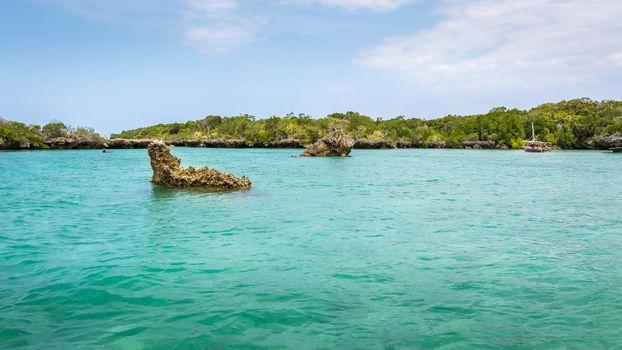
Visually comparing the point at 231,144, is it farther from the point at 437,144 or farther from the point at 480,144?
the point at 480,144

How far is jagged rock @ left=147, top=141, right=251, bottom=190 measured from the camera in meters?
21.3

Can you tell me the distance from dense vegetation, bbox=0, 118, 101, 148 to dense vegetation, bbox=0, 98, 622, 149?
0.68ft

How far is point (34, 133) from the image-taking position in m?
92.1

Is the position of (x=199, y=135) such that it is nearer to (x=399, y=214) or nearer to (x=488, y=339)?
(x=399, y=214)

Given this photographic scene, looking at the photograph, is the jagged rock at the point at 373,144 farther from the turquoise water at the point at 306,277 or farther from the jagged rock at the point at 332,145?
the turquoise water at the point at 306,277

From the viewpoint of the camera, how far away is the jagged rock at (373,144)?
123 m

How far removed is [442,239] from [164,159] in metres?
15.3

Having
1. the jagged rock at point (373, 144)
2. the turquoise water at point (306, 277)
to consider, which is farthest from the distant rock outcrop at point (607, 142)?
the turquoise water at point (306, 277)

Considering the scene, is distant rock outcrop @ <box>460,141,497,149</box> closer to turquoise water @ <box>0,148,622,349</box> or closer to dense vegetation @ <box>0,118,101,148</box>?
dense vegetation @ <box>0,118,101,148</box>

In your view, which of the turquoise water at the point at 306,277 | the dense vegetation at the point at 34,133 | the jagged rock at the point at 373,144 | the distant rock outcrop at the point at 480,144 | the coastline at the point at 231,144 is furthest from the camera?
the distant rock outcrop at the point at 480,144

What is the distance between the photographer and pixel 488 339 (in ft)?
18.3

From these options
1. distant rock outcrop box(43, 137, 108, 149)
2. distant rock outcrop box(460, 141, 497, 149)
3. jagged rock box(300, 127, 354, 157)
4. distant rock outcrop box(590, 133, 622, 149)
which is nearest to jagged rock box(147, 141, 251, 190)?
jagged rock box(300, 127, 354, 157)

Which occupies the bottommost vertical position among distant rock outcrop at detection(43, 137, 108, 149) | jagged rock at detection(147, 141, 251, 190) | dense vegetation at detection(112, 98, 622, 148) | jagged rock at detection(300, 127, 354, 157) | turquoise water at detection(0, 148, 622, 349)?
turquoise water at detection(0, 148, 622, 349)

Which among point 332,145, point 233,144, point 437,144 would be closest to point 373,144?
point 437,144
